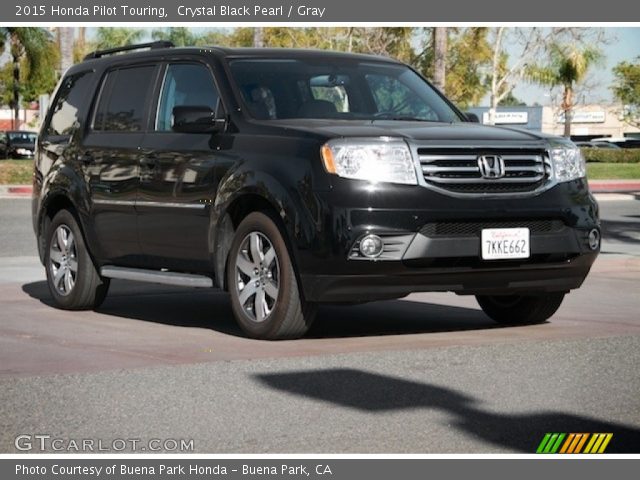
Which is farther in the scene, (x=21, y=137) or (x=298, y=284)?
(x=21, y=137)

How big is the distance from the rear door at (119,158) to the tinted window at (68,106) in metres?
0.37

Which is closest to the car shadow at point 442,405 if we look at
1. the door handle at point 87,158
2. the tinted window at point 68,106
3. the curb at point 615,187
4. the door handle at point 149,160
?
the door handle at point 149,160

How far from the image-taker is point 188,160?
10273 mm

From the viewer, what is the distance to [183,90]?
1084cm

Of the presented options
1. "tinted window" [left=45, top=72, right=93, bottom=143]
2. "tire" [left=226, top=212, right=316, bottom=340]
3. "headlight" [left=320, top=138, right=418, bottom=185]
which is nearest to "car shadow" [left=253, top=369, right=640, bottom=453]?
"tire" [left=226, top=212, right=316, bottom=340]

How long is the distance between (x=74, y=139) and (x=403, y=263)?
3.62 m

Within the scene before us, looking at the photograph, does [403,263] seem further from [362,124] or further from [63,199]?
[63,199]

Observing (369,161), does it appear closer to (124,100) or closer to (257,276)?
(257,276)

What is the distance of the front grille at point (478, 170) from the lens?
9305 mm

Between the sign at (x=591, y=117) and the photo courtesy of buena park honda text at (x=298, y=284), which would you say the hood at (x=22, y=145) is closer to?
the photo courtesy of buena park honda text at (x=298, y=284)

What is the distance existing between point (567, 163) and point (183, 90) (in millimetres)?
2772

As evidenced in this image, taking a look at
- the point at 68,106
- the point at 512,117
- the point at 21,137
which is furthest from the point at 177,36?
the point at 68,106

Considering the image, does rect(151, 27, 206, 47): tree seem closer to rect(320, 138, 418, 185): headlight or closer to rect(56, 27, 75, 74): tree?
rect(56, 27, 75, 74): tree

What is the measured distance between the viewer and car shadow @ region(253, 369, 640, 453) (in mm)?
6434
